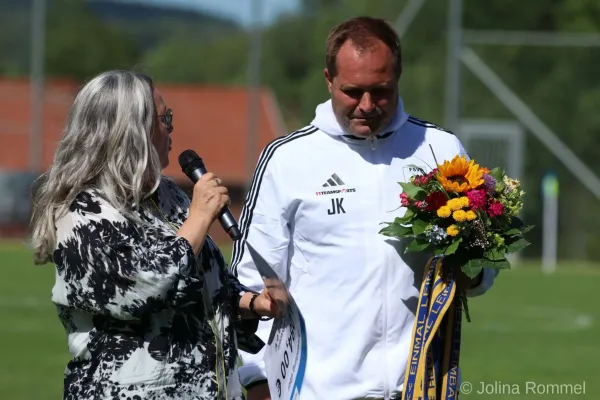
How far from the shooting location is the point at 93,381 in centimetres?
381

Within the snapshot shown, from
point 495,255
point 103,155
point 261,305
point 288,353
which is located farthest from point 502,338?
point 103,155

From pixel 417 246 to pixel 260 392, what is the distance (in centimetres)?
86

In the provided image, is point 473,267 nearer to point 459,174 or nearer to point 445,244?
point 445,244

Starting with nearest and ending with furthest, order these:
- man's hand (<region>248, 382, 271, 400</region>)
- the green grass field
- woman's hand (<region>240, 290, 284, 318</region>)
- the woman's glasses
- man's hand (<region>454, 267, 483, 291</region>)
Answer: the woman's glasses < woman's hand (<region>240, 290, 284, 318</region>) < man's hand (<region>454, 267, 483, 291</region>) < man's hand (<region>248, 382, 271, 400</region>) < the green grass field

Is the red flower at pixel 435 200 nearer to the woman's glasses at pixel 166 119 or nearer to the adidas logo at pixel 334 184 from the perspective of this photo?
the adidas logo at pixel 334 184

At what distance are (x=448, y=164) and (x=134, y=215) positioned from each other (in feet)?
3.66

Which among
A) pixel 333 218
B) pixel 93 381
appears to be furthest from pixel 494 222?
pixel 93 381

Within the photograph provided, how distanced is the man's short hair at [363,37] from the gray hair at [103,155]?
812 mm

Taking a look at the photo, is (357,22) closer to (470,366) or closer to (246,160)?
(470,366)

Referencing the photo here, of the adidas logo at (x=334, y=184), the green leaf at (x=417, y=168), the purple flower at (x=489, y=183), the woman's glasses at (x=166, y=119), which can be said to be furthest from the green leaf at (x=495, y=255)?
the woman's glasses at (x=166, y=119)

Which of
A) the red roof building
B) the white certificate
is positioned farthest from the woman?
the red roof building

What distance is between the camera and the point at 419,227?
4258mm

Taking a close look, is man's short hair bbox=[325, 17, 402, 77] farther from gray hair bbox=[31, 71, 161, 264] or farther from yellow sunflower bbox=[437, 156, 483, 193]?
gray hair bbox=[31, 71, 161, 264]

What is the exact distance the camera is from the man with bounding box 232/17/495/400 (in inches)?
171
